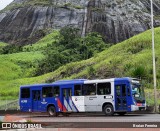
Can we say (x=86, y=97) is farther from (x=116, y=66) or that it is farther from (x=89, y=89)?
(x=116, y=66)

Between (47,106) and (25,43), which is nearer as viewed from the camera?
(47,106)

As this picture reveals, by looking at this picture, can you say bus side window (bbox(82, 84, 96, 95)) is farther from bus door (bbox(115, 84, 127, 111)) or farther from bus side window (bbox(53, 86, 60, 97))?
bus side window (bbox(53, 86, 60, 97))

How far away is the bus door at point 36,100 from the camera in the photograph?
3209 cm

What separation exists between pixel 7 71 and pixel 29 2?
227ft

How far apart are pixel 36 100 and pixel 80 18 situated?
86.5m

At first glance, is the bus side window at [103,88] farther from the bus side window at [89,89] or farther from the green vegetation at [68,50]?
the green vegetation at [68,50]

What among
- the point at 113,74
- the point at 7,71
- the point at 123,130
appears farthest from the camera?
the point at 7,71

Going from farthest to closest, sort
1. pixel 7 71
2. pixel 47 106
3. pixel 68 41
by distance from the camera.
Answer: pixel 68 41, pixel 7 71, pixel 47 106

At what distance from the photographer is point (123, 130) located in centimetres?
1223

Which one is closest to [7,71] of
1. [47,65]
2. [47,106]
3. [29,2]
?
[47,65]

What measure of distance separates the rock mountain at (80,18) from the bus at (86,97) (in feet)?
248

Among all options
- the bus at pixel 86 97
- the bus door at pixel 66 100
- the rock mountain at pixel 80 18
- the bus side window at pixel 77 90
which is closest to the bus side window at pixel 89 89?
the bus at pixel 86 97

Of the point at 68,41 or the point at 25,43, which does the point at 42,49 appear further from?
the point at 25,43

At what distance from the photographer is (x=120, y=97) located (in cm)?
2734
